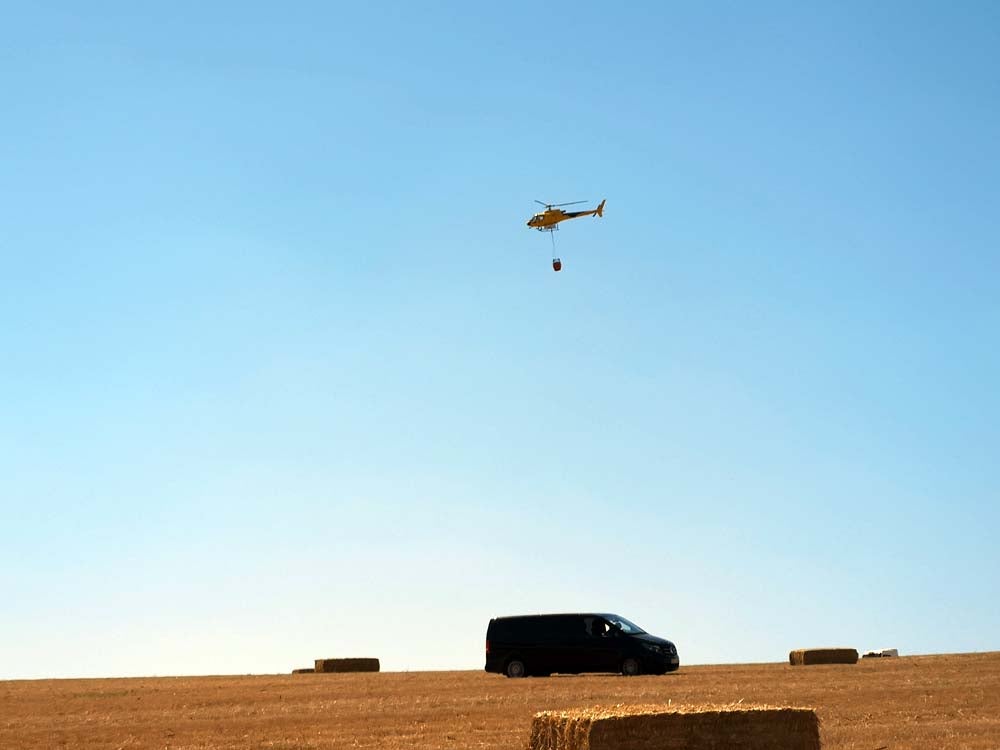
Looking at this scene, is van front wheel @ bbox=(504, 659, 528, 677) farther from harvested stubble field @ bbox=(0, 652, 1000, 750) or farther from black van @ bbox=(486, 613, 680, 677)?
harvested stubble field @ bbox=(0, 652, 1000, 750)

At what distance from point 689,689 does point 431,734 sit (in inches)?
369

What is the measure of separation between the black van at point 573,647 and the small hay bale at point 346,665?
8.33m

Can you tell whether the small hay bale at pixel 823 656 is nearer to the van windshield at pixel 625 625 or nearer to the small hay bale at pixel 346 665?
the van windshield at pixel 625 625

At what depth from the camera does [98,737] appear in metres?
25.3

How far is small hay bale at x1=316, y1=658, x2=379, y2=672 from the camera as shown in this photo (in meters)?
47.2

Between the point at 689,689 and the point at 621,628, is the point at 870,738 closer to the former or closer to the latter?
the point at 689,689

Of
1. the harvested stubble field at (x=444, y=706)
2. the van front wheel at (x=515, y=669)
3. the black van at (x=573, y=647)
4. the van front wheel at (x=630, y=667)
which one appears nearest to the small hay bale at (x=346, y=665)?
the harvested stubble field at (x=444, y=706)

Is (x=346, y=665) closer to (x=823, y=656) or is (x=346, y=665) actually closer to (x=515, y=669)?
(x=515, y=669)

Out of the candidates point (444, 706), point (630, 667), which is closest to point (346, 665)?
point (630, 667)

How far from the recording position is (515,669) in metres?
40.2

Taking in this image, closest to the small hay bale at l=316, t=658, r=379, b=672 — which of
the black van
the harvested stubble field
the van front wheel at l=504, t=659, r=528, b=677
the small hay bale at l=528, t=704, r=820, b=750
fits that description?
the harvested stubble field

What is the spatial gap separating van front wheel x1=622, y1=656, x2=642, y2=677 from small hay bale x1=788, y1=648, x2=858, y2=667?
7.02 metres

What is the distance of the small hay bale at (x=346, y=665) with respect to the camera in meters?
47.2

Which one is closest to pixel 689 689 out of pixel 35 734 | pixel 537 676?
pixel 537 676
